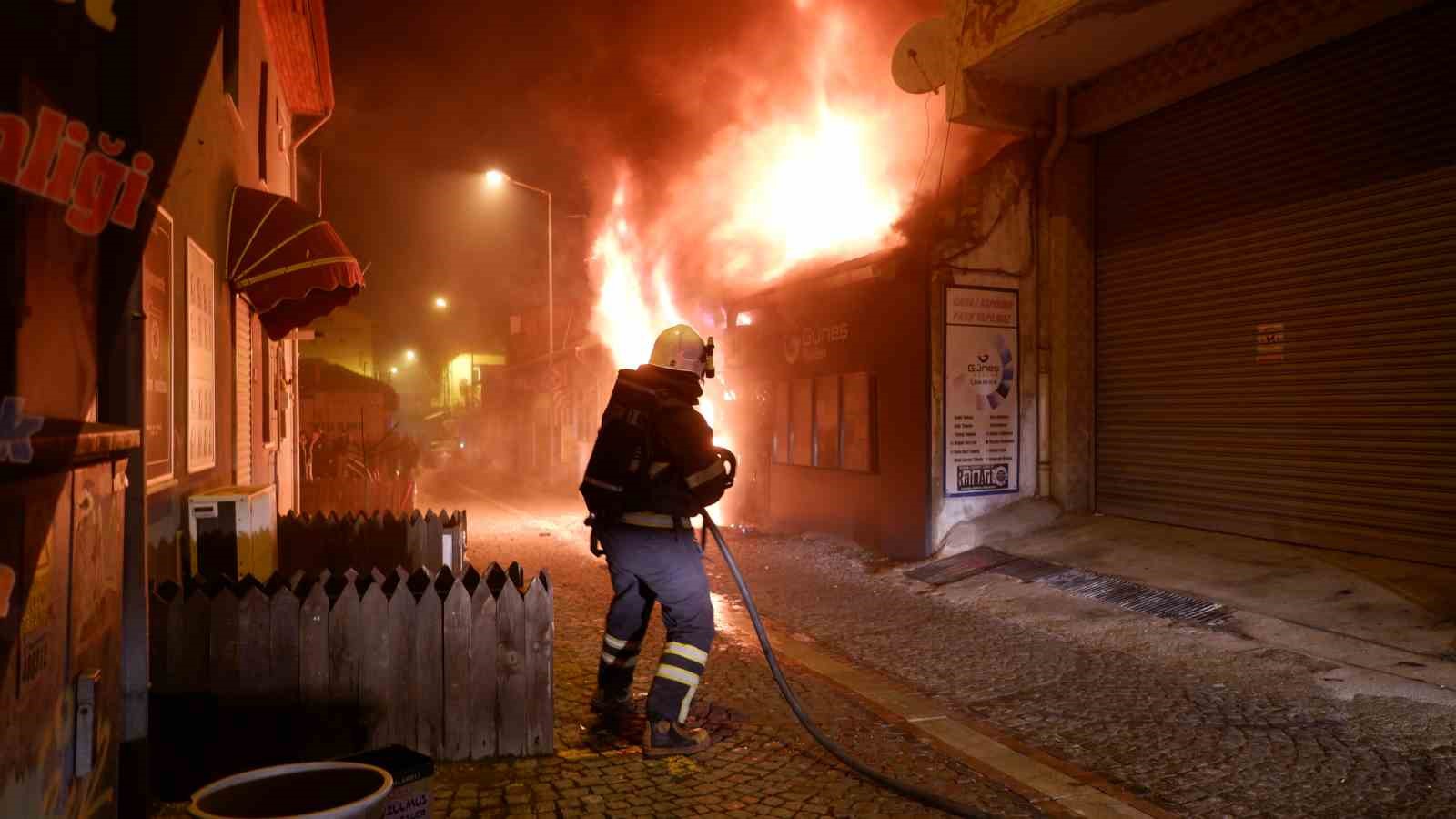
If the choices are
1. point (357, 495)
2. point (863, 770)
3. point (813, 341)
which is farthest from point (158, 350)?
point (813, 341)

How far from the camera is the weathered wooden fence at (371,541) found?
24.2ft

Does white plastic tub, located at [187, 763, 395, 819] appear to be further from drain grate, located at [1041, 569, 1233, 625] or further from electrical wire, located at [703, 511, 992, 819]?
drain grate, located at [1041, 569, 1233, 625]

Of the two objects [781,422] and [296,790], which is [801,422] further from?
[296,790]

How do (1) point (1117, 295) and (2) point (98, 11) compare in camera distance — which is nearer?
(2) point (98, 11)

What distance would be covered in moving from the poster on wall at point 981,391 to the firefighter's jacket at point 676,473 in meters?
5.85

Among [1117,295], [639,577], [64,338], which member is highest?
[1117,295]

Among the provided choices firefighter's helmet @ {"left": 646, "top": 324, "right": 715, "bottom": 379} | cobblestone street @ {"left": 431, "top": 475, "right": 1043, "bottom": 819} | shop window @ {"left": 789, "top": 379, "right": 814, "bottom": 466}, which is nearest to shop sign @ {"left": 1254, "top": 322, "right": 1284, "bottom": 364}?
shop window @ {"left": 789, "top": 379, "right": 814, "bottom": 466}

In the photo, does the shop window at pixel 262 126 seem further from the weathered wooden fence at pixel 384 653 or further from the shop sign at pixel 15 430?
the shop sign at pixel 15 430

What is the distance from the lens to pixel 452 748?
14.2 feet

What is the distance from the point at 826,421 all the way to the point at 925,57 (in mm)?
4742

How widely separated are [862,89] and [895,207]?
2.69 meters

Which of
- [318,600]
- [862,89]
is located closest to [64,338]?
[318,600]

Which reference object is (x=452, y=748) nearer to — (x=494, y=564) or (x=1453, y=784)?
(x=494, y=564)

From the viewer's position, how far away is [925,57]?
10898 mm
